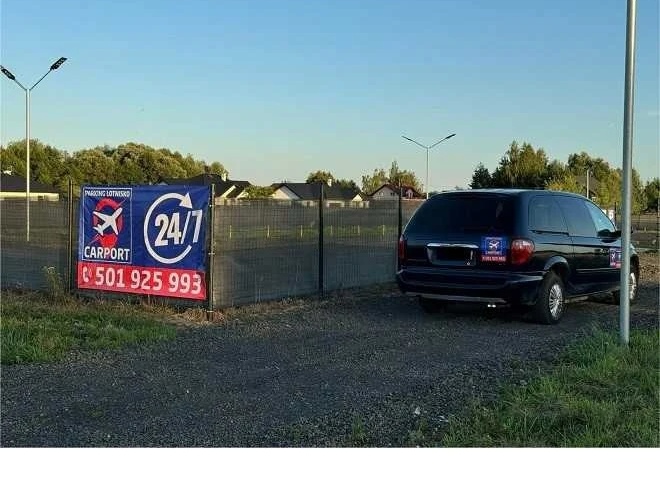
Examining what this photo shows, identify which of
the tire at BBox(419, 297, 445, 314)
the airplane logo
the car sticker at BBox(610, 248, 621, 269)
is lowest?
the tire at BBox(419, 297, 445, 314)

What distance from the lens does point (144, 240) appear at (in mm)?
10227

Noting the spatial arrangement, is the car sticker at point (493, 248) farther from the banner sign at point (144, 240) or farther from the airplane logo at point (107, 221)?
the airplane logo at point (107, 221)

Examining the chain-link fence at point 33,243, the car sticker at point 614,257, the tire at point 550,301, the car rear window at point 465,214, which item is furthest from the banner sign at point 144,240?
the car sticker at point 614,257

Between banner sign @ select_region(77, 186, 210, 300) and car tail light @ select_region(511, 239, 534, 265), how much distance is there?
4.11 metres

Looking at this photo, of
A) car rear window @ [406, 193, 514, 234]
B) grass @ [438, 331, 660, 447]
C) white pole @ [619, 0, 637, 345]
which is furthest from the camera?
car rear window @ [406, 193, 514, 234]

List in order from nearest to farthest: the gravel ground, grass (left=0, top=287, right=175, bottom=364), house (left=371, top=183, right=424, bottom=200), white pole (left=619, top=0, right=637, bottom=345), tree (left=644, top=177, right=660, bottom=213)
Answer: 1. the gravel ground
2. white pole (left=619, top=0, right=637, bottom=345)
3. grass (left=0, top=287, right=175, bottom=364)
4. house (left=371, top=183, right=424, bottom=200)
5. tree (left=644, top=177, right=660, bottom=213)

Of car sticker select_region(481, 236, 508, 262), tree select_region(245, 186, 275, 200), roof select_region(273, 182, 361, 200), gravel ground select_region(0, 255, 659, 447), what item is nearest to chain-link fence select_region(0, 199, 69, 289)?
gravel ground select_region(0, 255, 659, 447)

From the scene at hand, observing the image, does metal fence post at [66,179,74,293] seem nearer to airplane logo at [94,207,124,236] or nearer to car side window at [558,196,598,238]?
airplane logo at [94,207,124,236]

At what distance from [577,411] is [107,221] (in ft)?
25.8

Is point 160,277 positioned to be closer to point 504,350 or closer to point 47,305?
point 47,305

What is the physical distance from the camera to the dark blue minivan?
29.1 feet

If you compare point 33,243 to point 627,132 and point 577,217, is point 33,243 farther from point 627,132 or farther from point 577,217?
point 627,132

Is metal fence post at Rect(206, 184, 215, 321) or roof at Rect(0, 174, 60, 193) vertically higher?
roof at Rect(0, 174, 60, 193)

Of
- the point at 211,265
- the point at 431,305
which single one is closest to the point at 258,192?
the point at 431,305
